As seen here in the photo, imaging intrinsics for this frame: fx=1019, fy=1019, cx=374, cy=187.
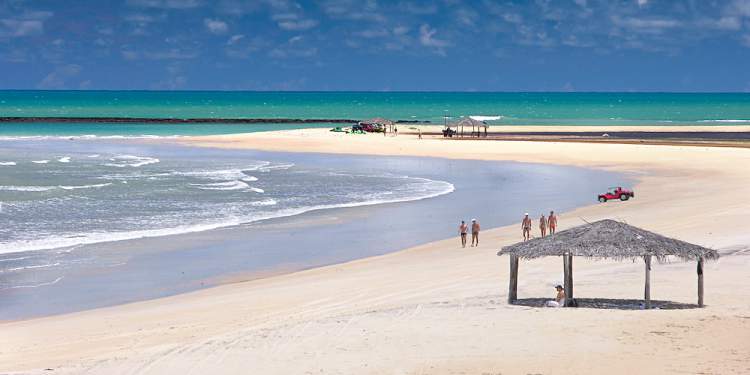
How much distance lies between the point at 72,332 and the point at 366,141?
58519 millimetres

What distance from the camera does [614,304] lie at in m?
Result: 17.3

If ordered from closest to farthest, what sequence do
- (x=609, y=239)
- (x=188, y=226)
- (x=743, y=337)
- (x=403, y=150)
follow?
(x=743, y=337) < (x=609, y=239) < (x=188, y=226) < (x=403, y=150)

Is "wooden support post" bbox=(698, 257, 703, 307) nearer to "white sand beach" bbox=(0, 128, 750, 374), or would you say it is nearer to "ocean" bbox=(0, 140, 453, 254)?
"white sand beach" bbox=(0, 128, 750, 374)

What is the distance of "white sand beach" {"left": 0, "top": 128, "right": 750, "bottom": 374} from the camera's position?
13820mm

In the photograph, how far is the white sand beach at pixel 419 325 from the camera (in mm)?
13820

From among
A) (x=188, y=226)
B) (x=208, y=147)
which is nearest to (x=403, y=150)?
(x=208, y=147)

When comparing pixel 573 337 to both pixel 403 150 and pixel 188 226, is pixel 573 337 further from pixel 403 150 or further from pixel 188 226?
pixel 403 150

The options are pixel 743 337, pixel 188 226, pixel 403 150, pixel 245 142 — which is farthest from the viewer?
pixel 245 142

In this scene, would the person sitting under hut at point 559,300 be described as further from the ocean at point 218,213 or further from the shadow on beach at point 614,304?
the ocean at point 218,213

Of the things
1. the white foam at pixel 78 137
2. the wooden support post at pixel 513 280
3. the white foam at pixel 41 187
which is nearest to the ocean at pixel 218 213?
the white foam at pixel 41 187

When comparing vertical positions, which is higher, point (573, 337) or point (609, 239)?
point (609, 239)

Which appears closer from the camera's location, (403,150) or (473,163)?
(473,163)

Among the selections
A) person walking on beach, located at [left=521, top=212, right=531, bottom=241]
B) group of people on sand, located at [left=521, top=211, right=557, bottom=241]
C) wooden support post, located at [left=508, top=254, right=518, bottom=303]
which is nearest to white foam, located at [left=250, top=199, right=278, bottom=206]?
group of people on sand, located at [left=521, top=211, right=557, bottom=241]

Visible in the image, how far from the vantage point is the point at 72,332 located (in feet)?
54.5
